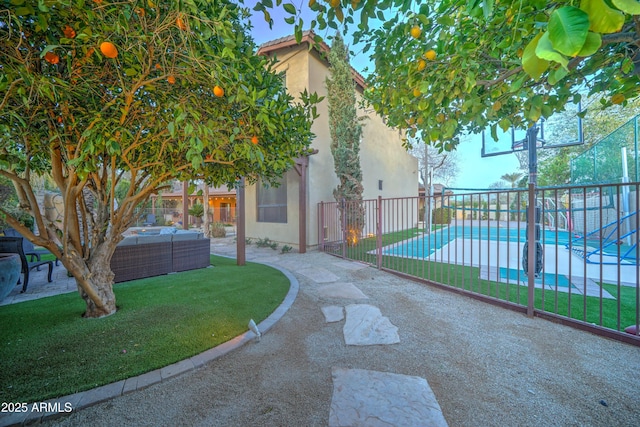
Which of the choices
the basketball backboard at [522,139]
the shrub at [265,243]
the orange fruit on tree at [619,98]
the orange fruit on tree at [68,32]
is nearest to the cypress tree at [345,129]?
the shrub at [265,243]

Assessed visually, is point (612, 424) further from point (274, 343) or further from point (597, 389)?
point (274, 343)

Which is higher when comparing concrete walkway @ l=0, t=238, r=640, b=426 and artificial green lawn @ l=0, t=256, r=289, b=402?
artificial green lawn @ l=0, t=256, r=289, b=402

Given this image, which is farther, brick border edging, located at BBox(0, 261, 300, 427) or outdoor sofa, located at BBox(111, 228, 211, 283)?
outdoor sofa, located at BBox(111, 228, 211, 283)

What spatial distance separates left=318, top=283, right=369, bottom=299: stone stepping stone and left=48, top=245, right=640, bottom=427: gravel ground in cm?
83

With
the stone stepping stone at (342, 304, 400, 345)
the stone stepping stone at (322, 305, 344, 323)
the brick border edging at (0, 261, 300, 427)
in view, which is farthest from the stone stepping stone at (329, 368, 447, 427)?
the brick border edging at (0, 261, 300, 427)

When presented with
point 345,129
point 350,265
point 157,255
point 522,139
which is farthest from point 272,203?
point 522,139

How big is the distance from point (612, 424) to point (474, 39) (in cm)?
305

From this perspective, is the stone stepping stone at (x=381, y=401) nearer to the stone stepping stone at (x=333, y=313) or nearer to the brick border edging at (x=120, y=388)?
the stone stepping stone at (x=333, y=313)

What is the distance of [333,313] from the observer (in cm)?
329

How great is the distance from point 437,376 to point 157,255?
5.33 metres

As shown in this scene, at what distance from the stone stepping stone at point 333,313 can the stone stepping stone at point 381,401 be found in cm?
102

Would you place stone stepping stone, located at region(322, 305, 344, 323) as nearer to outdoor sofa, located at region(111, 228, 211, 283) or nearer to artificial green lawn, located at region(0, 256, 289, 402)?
artificial green lawn, located at region(0, 256, 289, 402)

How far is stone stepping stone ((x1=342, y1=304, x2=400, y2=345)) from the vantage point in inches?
103

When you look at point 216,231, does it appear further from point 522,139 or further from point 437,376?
point 522,139
